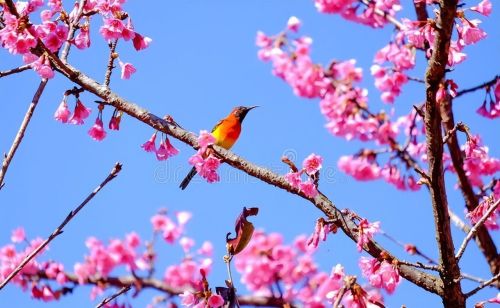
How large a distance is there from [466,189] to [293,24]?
2.84 meters

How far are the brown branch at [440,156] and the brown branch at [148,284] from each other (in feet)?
2.58

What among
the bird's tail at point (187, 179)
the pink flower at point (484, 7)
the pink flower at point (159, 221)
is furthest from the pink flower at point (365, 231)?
the pink flower at point (159, 221)

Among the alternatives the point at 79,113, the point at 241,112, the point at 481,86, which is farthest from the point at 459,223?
the point at 79,113

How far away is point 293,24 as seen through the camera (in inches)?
256

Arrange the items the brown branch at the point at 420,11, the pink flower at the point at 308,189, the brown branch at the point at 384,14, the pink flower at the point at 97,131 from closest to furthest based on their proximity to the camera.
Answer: the pink flower at the point at 308,189, the pink flower at the point at 97,131, the brown branch at the point at 420,11, the brown branch at the point at 384,14

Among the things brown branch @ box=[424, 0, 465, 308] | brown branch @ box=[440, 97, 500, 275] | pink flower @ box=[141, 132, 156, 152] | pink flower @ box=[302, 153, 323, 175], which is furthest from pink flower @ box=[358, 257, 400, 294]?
brown branch @ box=[440, 97, 500, 275]

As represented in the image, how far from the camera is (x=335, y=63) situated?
21.0ft

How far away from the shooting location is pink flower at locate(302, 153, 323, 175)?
2859 millimetres

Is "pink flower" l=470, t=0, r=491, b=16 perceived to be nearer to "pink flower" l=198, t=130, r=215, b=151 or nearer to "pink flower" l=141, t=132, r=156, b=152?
"pink flower" l=198, t=130, r=215, b=151

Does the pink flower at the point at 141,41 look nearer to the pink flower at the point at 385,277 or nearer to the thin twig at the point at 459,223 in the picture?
the pink flower at the point at 385,277

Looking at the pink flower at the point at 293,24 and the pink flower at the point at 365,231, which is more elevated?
the pink flower at the point at 293,24

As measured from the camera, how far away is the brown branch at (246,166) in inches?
103

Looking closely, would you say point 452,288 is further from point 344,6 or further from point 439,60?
point 344,6

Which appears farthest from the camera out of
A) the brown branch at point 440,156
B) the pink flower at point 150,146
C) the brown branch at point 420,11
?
the brown branch at point 420,11
